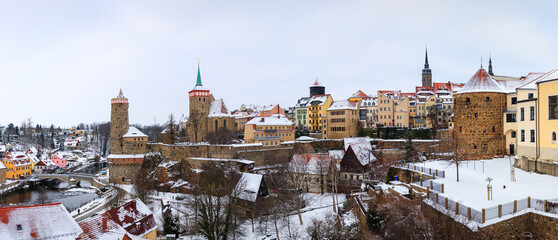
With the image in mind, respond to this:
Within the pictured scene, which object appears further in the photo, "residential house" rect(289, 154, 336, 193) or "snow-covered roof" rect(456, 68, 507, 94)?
"residential house" rect(289, 154, 336, 193)

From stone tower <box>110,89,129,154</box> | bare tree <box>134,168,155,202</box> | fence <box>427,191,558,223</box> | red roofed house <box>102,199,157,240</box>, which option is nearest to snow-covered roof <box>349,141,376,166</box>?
bare tree <box>134,168,155,202</box>

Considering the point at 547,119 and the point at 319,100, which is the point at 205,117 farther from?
the point at 547,119

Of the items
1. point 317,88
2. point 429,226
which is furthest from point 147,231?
point 317,88

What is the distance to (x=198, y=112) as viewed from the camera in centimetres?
5853

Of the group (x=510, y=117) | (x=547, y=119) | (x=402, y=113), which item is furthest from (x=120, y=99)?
(x=547, y=119)

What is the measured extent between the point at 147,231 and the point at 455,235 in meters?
18.8

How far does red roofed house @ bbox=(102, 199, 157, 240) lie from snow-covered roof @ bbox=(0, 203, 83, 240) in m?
3.61

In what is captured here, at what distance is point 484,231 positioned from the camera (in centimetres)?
1409

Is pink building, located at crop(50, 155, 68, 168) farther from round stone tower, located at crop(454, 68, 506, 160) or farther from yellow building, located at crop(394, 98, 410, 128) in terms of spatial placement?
round stone tower, located at crop(454, 68, 506, 160)

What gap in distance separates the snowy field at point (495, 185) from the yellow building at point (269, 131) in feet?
98.3

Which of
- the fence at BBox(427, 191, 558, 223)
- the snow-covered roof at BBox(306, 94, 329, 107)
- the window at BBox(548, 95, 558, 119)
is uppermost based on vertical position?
the snow-covered roof at BBox(306, 94, 329, 107)

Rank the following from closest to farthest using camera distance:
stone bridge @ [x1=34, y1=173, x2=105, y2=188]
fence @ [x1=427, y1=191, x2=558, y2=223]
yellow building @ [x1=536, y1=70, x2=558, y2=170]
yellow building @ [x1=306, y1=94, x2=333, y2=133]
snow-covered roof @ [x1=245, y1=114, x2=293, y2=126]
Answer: fence @ [x1=427, y1=191, x2=558, y2=223]
yellow building @ [x1=536, y1=70, x2=558, y2=170]
snow-covered roof @ [x1=245, y1=114, x2=293, y2=126]
stone bridge @ [x1=34, y1=173, x2=105, y2=188]
yellow building @ [x1=306, y1=94, x2=333, y2=133]

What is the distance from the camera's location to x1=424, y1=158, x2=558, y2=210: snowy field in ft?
53.6

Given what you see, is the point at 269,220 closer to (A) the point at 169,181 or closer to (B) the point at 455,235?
(B) the point at 455,235
